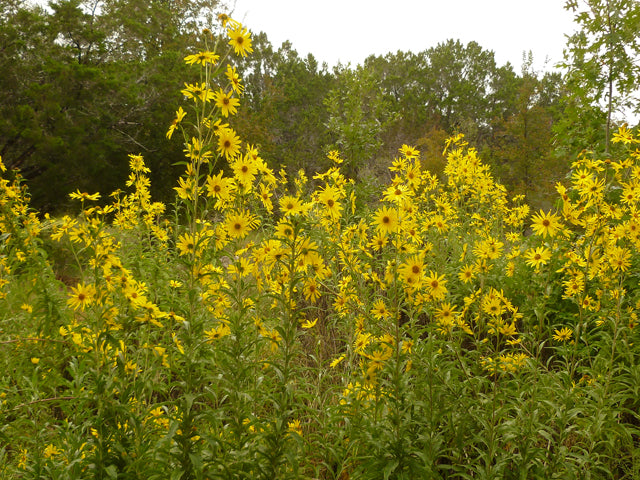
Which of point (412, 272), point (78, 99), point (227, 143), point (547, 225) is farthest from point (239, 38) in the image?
point (78, 99)

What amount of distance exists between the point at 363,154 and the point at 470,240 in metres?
4.11

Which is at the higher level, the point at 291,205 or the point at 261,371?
the point at 291,205

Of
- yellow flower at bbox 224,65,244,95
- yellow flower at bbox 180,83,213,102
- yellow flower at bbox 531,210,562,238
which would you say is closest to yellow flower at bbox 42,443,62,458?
yellow flower at bbox 180,83,213,102

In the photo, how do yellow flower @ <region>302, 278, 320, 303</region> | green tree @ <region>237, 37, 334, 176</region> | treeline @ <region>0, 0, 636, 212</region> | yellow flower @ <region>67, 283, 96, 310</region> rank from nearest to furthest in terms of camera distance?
yellow flower @ <region>67, 283, 96, 310</region>, yellow flower @ <region>302, 278, 320, 303</region>, treeline @ <region>0, 0, 636, 212</region>, green tree @ <region>237, 37, 334, 176</region>

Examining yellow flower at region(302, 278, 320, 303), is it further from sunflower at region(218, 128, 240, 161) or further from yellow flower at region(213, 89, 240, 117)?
yellow flower at region(213, 89, 240, 117)

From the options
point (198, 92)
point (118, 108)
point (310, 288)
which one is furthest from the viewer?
point (118, 108)

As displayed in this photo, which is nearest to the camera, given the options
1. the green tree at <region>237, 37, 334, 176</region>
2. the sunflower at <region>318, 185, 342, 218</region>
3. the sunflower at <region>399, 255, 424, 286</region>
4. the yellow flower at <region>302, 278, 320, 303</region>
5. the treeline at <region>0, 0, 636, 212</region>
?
the sunflower at <region>399, 255, 424, 286</region>

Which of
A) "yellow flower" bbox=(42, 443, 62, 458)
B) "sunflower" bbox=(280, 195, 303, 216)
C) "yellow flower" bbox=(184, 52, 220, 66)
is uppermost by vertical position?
"yellow flower" bbox=(184, 52, 220, 66)

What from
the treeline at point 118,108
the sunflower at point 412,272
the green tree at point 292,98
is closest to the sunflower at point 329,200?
the sunflower at point 412,272

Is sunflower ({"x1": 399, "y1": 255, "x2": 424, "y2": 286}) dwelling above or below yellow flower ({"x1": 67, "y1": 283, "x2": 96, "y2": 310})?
above

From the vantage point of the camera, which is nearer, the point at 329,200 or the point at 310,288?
the point at 310,288

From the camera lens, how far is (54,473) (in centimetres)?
172

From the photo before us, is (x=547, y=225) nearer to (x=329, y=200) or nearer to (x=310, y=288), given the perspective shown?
(x=329, y=200)

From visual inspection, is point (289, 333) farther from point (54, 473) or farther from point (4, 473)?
point (4, 473)
